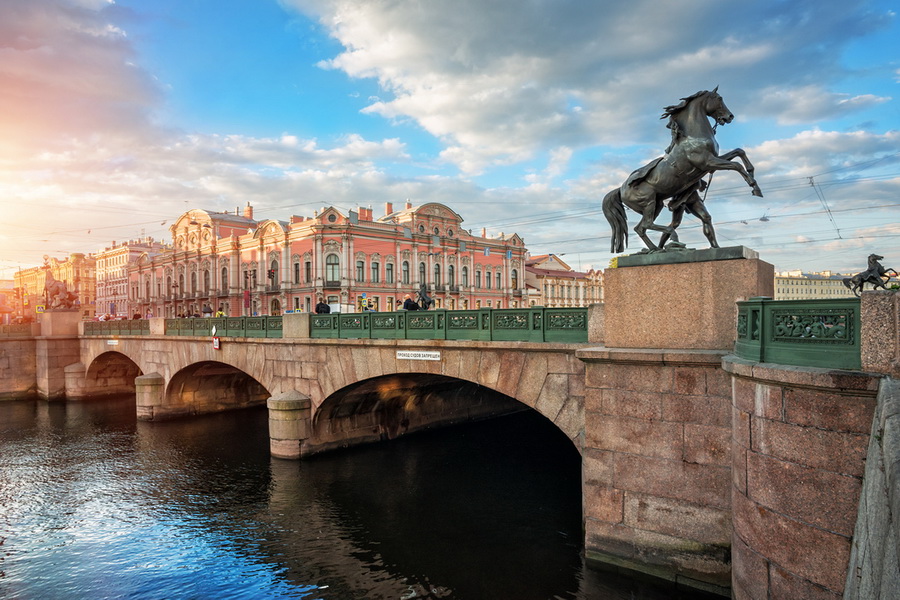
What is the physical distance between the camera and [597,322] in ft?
31.2

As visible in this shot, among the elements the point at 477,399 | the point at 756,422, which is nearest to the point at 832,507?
the point at 756,422

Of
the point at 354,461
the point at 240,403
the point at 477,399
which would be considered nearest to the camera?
the point at 354,461

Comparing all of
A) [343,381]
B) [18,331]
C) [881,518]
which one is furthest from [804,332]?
[18,331]

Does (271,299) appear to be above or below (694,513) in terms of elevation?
above

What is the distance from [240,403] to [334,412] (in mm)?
11119

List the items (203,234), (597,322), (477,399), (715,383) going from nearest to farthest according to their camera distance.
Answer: (715,383)
(597,322)
(477,399)
(203,234)

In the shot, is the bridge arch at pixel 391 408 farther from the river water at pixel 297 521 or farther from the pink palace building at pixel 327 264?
the pink palace building at pixel 327 264

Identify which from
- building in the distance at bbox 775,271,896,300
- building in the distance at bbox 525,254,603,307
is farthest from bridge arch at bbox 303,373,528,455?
building in the distance at bbox 775,271,896,300

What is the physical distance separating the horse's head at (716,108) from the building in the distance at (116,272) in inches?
3434

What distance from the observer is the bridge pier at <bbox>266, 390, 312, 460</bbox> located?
16.2 meters

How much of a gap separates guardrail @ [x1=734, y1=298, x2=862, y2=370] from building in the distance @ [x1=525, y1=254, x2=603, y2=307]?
2229 inches

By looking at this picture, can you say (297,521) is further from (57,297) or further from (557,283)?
(557,283)

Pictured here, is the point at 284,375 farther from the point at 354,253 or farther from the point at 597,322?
the point at 354,253

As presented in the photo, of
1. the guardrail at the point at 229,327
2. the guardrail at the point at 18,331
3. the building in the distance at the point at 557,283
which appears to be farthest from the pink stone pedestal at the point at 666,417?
the building in the distance at the point at 557,283
